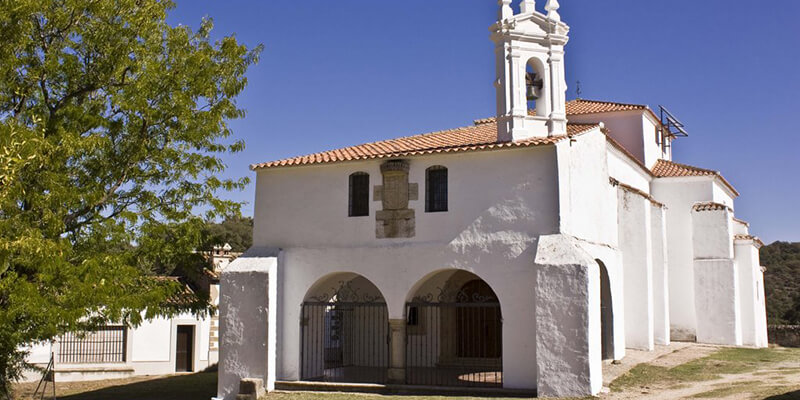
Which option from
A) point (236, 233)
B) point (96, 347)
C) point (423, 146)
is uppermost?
point (236, 233)

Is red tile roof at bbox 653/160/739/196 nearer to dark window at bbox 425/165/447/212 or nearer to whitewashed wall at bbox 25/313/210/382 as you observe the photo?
dark window at bbox 425/165/447/212

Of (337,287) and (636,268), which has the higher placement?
(636,268)

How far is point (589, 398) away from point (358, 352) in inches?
303

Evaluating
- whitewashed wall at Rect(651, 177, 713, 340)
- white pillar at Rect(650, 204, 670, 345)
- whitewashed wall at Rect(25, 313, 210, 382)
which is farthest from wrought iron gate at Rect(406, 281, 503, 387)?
whitewashed wall at Rect(25, 313, 210, 382)

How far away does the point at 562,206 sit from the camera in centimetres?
1441

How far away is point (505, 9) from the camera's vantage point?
1675 centimetres

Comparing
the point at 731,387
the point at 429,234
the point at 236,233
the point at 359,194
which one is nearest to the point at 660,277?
the point at 731,387

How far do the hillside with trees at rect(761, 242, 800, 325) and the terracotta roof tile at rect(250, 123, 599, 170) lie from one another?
24.6m

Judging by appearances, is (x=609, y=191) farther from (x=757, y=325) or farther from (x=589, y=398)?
(x=757, y=325)

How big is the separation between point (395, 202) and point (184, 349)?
49.4 feet

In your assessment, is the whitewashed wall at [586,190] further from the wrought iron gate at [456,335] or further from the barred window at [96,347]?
the barred window at [96,347]

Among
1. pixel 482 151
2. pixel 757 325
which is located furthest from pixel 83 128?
pixel 757 325

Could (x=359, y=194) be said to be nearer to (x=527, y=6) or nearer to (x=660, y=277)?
(x=527, y=6)

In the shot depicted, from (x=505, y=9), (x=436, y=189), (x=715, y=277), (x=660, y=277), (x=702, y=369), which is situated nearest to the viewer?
(x=436, y=189)
